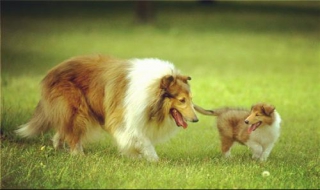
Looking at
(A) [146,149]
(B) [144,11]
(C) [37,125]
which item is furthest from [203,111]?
(B) [144,11]

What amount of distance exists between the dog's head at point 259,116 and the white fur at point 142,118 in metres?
1.14

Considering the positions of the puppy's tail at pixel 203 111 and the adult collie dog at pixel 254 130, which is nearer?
the adult collie dog at pixel 254 130

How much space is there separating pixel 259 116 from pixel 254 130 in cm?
24

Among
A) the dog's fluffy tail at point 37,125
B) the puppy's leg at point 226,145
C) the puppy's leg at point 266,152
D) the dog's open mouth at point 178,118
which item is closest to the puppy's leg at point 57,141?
the dog's fluffy tail at point 37,125

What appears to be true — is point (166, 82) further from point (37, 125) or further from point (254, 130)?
point (37, 125)

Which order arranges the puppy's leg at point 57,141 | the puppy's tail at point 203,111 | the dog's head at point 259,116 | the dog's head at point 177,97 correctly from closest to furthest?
the dog's head at point 177,97 < the dog's head at point 259,116 < the puppy's leg at point 57,141 < the puppy's tail at point 203,111

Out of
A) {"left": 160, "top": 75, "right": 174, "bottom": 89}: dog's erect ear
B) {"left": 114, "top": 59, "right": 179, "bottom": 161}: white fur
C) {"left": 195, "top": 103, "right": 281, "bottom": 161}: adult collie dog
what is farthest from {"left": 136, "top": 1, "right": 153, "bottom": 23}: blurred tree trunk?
{"left": 160, "top": 75, "right": 174, "bottom": 89}: dog's erect ear

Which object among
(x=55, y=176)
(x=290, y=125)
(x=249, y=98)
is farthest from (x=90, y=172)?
(x=249, y=98)

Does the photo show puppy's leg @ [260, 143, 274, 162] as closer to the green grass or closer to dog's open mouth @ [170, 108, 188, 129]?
the green grass

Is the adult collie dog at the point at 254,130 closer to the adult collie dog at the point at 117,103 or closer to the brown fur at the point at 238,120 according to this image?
the brown fur at the point at 238,120

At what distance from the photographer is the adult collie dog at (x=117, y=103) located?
904 cm

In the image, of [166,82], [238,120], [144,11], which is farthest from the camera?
[144,11]

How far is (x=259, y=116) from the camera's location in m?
9.85

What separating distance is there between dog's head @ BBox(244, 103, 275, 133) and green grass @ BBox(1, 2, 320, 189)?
1.67 feet
